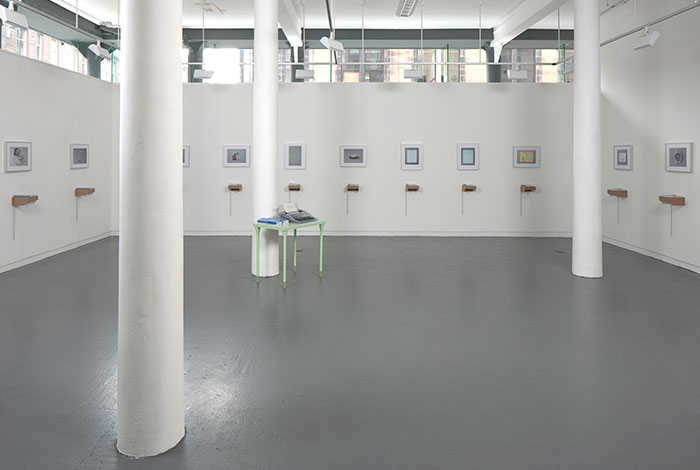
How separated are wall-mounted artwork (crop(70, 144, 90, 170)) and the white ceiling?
3.33 metres

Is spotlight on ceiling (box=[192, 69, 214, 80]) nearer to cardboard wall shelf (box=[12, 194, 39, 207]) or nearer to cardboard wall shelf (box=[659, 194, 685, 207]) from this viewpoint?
cardboard wall shelf (box=[12, 194, 39, 207])

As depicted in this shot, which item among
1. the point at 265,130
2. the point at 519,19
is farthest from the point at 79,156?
the point at 519,19

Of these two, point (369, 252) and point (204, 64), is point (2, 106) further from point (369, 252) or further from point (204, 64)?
point (369, 252)

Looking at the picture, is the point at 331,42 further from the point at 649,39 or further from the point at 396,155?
the point at 649,39

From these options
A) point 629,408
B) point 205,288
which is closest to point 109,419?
point 629,408

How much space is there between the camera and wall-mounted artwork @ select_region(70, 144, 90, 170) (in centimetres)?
1210

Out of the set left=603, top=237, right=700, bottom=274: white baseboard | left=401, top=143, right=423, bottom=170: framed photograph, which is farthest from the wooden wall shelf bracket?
left=401, top=143, right=423, bottom=170: framed photograph

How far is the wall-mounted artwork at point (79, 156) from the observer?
12.1m

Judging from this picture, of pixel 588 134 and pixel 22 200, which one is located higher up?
pixel 588 134

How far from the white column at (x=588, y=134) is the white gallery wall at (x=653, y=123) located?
6.67 ft

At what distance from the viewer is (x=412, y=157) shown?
48.5 ft

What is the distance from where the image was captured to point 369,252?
39.9 feet

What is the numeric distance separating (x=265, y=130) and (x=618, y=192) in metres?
7.89

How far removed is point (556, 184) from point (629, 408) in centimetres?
1111
